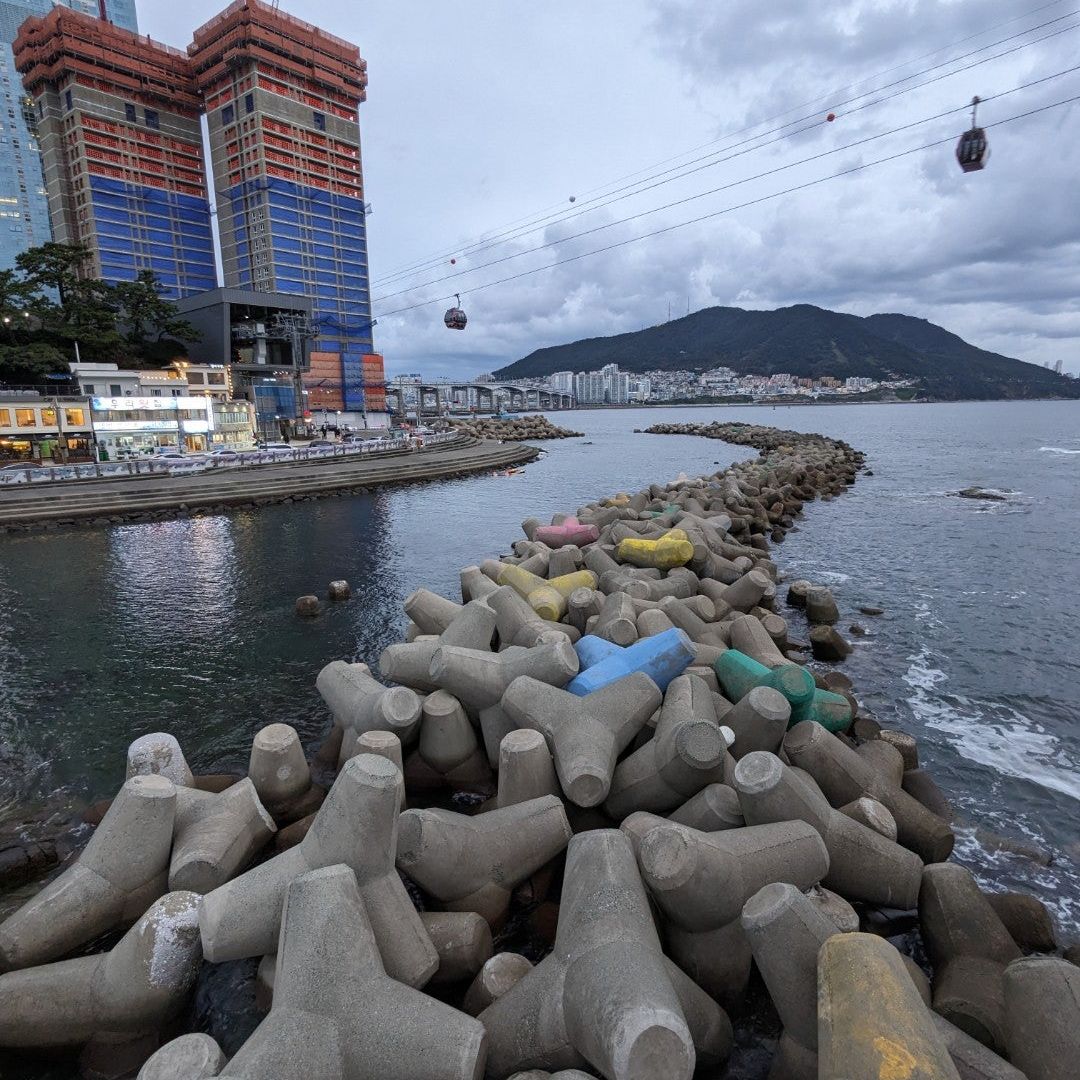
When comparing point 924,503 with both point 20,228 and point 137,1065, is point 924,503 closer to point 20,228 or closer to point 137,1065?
point 137,1065

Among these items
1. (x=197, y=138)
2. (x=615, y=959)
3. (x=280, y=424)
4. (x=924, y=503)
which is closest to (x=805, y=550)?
(x=924, y=503)

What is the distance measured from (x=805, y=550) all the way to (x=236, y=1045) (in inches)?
749

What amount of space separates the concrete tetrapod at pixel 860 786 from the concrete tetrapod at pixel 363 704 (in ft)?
11.8

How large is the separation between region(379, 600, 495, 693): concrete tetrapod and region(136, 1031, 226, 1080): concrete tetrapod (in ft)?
13.4

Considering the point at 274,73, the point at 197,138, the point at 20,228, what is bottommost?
the point at 20,228

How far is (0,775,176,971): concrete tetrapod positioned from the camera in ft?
15.1

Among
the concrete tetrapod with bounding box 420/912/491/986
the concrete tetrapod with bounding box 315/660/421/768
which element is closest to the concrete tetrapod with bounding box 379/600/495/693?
the concrete tetrapod with bounding box 315/660/421/768

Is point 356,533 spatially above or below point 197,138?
below

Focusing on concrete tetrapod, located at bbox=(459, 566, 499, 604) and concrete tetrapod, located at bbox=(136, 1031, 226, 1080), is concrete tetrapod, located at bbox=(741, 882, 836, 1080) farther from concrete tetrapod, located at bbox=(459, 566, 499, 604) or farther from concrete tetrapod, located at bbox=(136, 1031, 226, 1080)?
concrete tetrapod, located at bbox=(459, 566, 499, 604)

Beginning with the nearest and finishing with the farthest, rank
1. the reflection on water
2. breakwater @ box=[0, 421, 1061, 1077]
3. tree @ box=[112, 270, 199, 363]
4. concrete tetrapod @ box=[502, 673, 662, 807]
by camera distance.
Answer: breakwater @ box=[0, 421, 1061, 1077]
concrete tetrapod @ box=[502, 673, 662, 807]
the reflection on water
tree @ box=[112, 270, 199, 363]

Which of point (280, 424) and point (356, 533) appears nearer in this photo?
point (356, 533)

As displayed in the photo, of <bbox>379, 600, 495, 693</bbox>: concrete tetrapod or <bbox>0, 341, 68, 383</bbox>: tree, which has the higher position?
<bbox>0, 341, 68, 383</bbox>: tree

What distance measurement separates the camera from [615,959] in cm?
324

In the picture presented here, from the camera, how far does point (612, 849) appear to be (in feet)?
13.1
